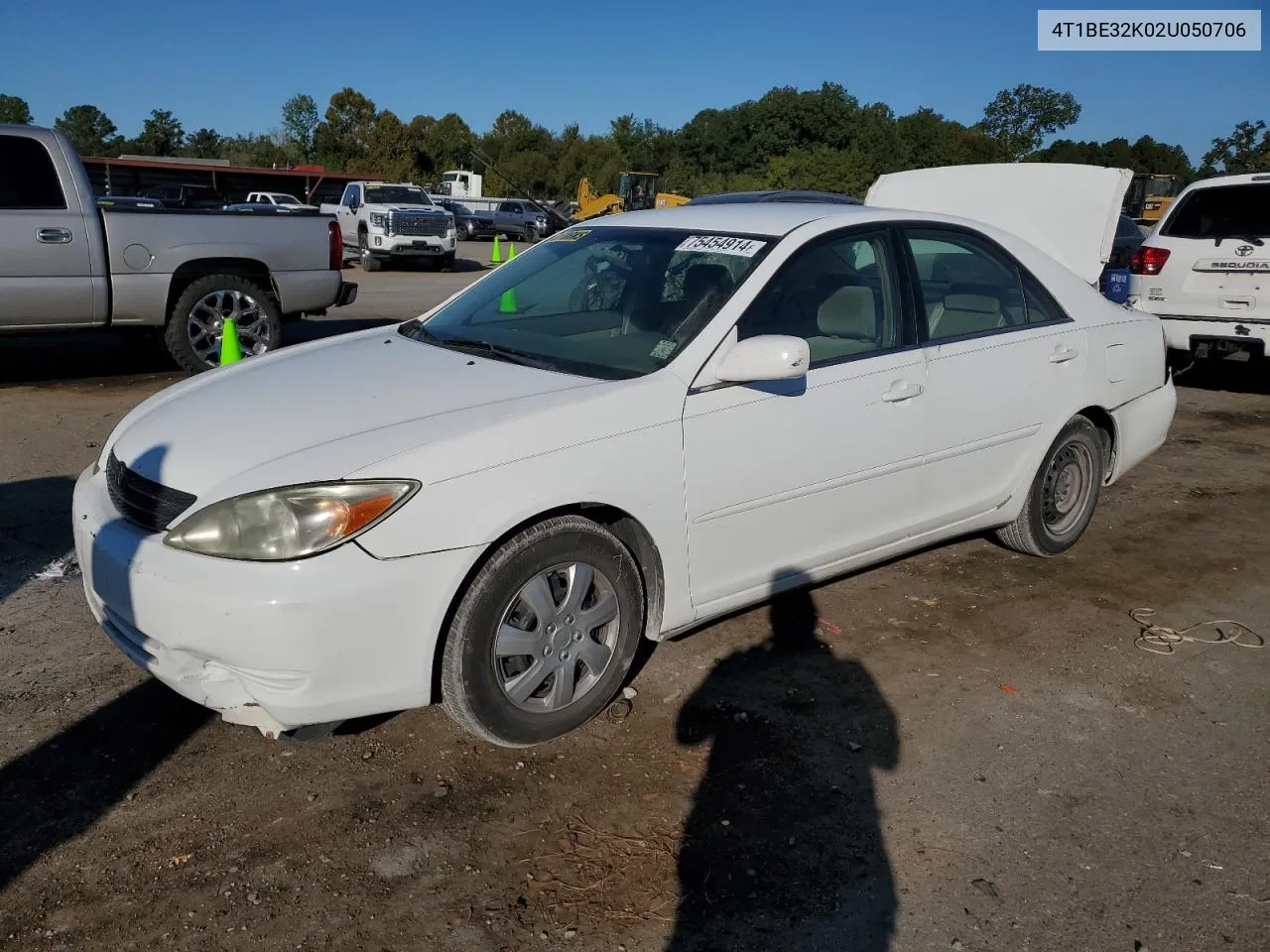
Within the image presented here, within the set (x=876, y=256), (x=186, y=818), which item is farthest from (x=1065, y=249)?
(x=186, y=818)

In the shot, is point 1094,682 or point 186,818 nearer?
point 186,818

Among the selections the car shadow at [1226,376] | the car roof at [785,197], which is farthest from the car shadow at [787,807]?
the car shadow at [1226,376]

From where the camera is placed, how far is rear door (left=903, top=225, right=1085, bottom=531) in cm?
423

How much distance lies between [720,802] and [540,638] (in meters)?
0.72

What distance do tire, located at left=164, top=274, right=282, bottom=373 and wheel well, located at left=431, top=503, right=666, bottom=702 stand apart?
6.26 m

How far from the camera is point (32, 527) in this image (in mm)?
5109

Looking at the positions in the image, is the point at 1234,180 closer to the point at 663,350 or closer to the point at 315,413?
the point at 663,350

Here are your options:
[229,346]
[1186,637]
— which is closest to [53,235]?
[229,346]

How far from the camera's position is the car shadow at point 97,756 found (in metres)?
2.81

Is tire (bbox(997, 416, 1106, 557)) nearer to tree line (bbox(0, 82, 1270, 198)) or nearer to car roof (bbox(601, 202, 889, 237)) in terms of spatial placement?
car roof (bbox(601, 202, 889, 237))

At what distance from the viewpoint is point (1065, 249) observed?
802 centimetres

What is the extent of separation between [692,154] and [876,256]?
95.9 meters

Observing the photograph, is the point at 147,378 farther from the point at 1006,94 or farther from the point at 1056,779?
the point at 1006,94

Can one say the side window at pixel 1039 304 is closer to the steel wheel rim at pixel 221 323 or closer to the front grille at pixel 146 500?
the front grille at pixel 146 500
